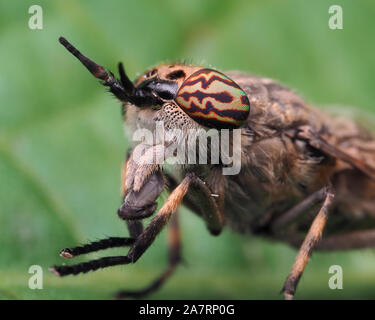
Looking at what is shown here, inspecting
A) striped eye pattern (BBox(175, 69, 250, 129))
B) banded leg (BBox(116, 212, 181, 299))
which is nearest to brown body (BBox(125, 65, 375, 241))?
striped eye pattern (BBox(175, 69, 250, 129))

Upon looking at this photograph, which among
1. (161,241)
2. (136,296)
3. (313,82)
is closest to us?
Answer: (136,296)

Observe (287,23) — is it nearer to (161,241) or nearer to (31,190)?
(161,241)

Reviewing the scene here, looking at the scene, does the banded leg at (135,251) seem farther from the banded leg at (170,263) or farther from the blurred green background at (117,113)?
the banded leg at (170,263)

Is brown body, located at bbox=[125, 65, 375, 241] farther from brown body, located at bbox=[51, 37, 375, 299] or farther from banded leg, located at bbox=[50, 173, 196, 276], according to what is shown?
banded leg, located at bbox=[50, 173, 196, 276]

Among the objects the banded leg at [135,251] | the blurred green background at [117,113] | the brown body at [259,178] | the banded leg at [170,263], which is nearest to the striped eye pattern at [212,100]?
the brown body at [259,178]

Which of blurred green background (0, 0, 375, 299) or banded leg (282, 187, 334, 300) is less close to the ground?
blurred green background (0, 0, 375, 299)
